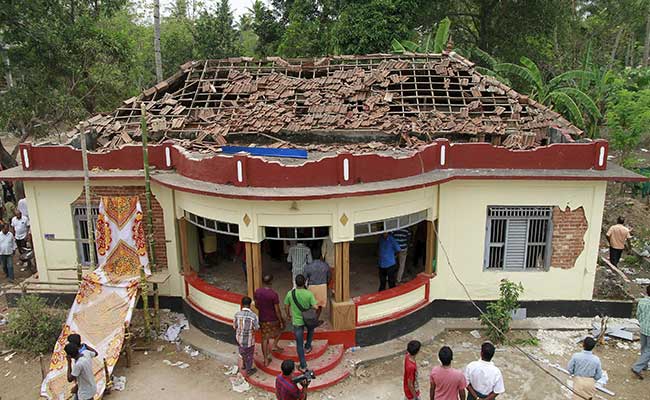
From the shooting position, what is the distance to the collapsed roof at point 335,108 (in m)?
12.5

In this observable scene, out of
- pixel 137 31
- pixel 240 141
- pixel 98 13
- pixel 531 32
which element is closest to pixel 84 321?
pixel 240 141

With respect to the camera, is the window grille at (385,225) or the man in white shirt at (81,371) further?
the window grille at (385,225)

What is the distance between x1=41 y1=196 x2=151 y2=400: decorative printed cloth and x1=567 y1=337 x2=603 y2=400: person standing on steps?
7.32 m

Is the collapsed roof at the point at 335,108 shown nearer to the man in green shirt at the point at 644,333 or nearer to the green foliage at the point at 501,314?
the green foliage at the point at 501,314

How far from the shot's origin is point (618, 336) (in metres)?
10.5

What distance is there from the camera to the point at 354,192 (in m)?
9.00

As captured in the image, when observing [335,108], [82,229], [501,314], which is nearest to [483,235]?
[501,314]

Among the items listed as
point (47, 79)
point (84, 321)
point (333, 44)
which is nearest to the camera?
point (84, 321)

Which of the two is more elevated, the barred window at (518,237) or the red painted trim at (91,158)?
the red painted trim at (91,158)

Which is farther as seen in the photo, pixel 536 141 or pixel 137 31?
pixel 137 31

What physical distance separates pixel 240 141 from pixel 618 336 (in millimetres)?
9234

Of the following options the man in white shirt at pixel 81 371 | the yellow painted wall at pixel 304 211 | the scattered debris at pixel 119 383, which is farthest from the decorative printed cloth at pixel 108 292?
the yellow painted wall at pixel 304 211

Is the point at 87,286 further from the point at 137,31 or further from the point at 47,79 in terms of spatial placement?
the point at 137,31

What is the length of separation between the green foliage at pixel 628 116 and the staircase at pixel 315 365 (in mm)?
13098
